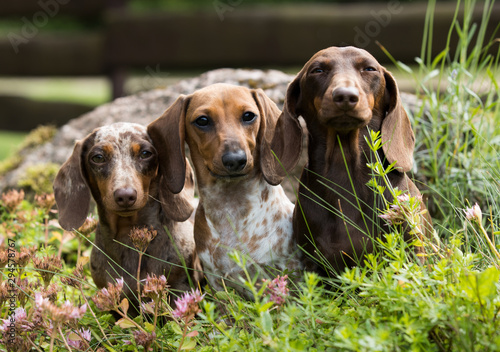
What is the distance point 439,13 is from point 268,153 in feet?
18.0

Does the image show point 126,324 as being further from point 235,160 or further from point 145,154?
point 145,154

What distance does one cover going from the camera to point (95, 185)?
360cm

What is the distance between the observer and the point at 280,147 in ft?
10.8

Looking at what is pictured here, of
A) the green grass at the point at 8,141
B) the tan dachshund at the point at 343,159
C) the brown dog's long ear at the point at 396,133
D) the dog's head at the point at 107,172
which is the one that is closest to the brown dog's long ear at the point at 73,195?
the dog's head at the point at 107,172

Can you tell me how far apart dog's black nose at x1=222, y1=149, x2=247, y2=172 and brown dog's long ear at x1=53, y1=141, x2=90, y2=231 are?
38.6 inches

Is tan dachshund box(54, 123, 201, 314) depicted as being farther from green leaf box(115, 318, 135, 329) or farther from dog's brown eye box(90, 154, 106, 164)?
green leaf box(115, 318, 135, 329)

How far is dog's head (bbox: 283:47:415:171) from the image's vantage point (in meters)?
2.82

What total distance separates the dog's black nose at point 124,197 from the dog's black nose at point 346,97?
1.18 m

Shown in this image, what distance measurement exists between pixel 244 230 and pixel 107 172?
0.84 meters

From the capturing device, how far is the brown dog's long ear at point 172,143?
11.2 feet

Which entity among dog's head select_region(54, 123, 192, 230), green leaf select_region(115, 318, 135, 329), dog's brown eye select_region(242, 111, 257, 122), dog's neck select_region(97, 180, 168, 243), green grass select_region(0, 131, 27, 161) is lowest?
green grass select_region(0, 131, 27, 161)

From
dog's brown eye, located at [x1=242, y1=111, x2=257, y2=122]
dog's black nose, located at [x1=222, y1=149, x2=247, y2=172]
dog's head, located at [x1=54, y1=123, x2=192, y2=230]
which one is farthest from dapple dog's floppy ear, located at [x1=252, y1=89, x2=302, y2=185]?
dog's head, located at [x1=54, y1=123, x2=192, y2=230]

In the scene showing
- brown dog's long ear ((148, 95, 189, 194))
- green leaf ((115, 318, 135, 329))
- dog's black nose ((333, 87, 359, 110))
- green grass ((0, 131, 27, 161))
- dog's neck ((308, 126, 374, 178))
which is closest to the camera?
green leaf ((115, 318, 135, 329))

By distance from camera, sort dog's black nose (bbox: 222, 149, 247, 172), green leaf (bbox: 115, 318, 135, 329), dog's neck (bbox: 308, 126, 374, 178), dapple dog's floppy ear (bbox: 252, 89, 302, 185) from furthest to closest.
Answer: dapple dog's floppy ear (bbox: 252, 89, 302, 185) < dog's neck (bbox: 308, 126, 374, 178) < dog's black nose (bbox: 222, 149, 247, 172) < green leaf (bbox: 115, 318, 135, 329)
